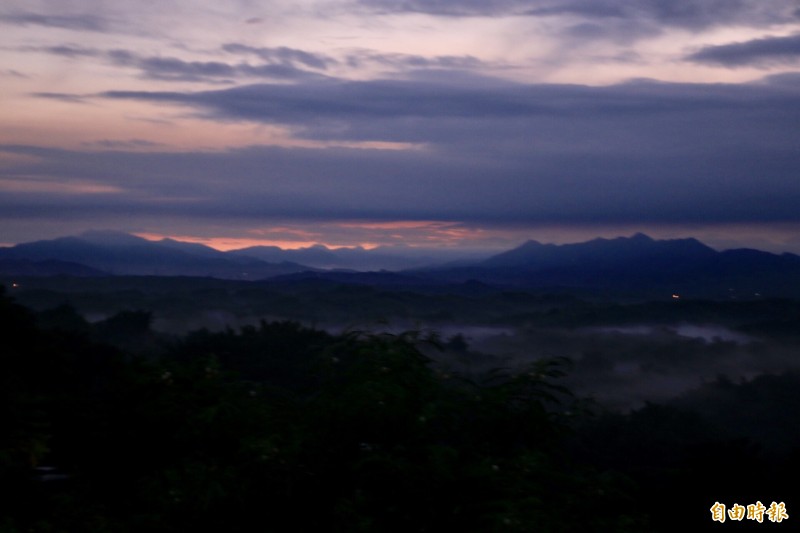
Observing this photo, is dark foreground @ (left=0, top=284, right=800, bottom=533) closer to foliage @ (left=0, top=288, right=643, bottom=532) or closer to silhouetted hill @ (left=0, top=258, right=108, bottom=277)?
foliage @ (left=0, top=288, right=643, bottom=532)

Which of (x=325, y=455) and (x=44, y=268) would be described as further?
(x=44, y=268)

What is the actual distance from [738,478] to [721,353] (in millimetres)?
98318

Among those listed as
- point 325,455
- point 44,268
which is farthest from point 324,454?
point 44,268

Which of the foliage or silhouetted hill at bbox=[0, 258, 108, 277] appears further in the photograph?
silhouetted hill at bbox=[0, 258, 108, 277]

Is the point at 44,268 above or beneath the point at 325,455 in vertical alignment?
above

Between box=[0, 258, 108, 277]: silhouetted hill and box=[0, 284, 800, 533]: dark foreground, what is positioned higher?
box=[0, 258, 108, 277]: silhouetted hill

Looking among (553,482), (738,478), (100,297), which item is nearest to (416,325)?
(553,482)

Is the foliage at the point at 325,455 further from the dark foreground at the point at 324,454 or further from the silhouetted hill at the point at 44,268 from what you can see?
the silhouetted hill at the point at 44,268

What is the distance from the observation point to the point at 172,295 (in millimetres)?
131000

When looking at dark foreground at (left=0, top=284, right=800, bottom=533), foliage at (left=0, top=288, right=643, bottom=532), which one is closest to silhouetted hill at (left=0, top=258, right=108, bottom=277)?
dark foreground at (left=0, top=284, right=800, bottom=533)

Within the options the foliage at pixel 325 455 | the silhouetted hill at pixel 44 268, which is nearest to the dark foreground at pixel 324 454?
the foliage at pixel 325 455

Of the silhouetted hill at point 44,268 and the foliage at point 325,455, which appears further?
the silhouetted hill at point 44,268

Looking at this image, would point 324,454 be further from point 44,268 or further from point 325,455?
point 44,268

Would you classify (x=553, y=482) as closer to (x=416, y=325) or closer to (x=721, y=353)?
(x=416, y=325)
